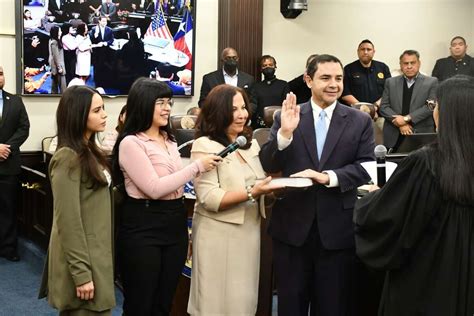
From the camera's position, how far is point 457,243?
2.03m

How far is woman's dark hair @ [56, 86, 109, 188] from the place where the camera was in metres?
2.37

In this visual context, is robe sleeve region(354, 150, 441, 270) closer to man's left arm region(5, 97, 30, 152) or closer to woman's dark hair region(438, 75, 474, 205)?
woman's dark hair region(438, 75, 474, 205)

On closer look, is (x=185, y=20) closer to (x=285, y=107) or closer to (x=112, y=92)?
(x=112, y=92)

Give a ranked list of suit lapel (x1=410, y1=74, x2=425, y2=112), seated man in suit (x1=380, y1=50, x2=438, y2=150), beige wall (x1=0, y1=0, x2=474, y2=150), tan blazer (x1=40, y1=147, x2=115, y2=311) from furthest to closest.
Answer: beige wall (x1=0, y1=0, x2=474, y2=150)
suit lapel (x1=410, y1=74, x2=425, y2=112)
seated man in suit (x1=380, y1=50, x2=438, y2=150)
tan blazer (x1=40, y1=147, x2=115, y2=311)

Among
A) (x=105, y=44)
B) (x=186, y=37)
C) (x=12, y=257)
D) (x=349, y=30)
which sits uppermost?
(x=349, y=30)

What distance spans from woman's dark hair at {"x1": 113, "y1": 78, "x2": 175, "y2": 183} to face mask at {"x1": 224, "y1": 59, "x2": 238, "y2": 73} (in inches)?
168

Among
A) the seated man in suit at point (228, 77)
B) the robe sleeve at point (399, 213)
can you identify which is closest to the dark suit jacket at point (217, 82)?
the seated man in suit at point (228, 77)

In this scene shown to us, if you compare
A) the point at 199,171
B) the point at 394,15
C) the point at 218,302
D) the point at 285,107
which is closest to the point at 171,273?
the point at 218,302

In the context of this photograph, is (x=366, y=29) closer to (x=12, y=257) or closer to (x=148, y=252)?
(x=12, y=257)

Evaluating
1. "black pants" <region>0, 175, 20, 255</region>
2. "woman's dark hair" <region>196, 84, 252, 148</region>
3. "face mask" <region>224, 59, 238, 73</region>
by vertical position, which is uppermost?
"face mask" <region>224, 59, 238, 73</region>

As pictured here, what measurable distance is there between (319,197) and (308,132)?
0.27 metres

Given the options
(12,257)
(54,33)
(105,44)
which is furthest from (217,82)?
(12,257)

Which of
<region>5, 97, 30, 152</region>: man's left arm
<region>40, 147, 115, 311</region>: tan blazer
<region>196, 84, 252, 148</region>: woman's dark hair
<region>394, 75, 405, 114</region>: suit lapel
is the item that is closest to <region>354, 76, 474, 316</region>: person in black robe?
<region>196, 84, 252, 148</region>: woman's dark hair

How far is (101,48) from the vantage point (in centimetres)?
687
